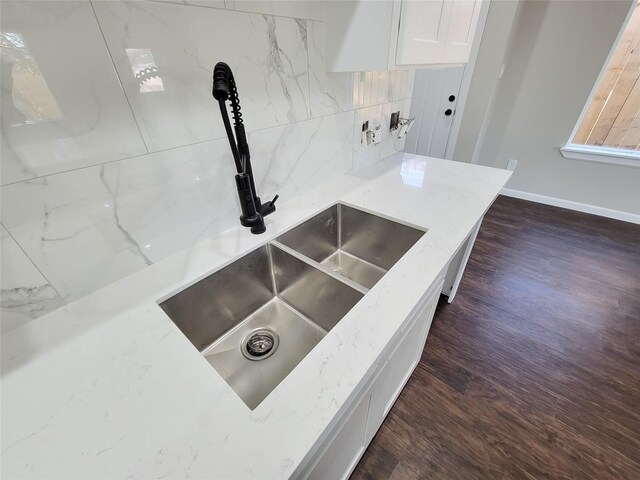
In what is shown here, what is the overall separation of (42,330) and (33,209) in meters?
0.30

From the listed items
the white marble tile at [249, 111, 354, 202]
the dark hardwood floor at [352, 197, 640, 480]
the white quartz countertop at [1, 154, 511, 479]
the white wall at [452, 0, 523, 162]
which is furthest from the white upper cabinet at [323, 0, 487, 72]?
the white wall at [452, 0, 523, 162]

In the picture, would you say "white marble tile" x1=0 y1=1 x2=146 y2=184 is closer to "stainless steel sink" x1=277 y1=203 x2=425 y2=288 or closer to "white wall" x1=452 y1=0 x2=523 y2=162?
"stainless steel sink" x1=277 y1=203 x2=425 y2=288

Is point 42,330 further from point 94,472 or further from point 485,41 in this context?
point 485,41

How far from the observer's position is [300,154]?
112 centimetres

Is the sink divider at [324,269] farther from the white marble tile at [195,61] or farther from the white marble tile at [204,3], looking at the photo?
the white marble tile at [204,3]

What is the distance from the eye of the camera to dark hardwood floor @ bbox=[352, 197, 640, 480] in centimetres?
110

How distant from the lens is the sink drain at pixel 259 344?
854 mm

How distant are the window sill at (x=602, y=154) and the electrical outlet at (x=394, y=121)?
2179 millimetres

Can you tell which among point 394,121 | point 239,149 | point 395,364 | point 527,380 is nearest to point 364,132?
point 394,121

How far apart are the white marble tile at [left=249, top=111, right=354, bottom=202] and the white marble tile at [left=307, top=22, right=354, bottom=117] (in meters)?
0.04

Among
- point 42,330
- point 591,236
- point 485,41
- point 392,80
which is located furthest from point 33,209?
point 591,236

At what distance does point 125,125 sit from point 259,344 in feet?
2.43

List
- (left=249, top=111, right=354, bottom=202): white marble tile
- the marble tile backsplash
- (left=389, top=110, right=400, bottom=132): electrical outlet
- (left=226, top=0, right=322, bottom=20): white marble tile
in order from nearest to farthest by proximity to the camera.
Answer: the marble tile backsplash → (left=226, top=0, right=322, bottom=20): white marble tile → (left=249, top=111, right=354, bottom=202): white marble tile → (left=389, top=110, right=400, bottom=132): electrical outlet

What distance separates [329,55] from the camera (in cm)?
102
